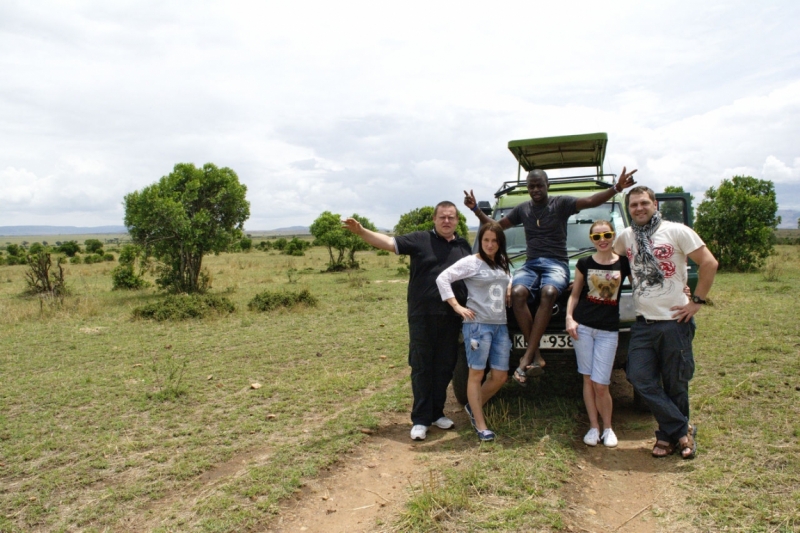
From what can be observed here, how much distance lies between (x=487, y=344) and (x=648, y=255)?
1429 millimetres

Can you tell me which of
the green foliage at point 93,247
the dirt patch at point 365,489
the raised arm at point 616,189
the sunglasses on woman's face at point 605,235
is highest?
the raised arm at point 616,189

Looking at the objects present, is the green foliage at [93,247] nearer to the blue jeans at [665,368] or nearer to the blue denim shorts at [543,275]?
the blue denim shorts at [543,275]

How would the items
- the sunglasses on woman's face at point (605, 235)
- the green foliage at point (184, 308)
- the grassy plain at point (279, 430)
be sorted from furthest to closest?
1. the green foliage at point (184, 308)
2. the sunglasses on woman's face at point (605, 235)
3. the grassy plain at point (279, 430)

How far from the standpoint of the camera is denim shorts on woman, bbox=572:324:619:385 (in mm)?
4594

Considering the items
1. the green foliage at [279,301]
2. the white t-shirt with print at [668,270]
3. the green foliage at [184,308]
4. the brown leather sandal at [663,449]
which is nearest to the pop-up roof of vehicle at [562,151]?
the white t-shirt with print at [668,270]

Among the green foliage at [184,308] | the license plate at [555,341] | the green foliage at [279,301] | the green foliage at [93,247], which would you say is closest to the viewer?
the license plate at [555,341]

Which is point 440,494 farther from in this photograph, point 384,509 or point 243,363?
point 243,363

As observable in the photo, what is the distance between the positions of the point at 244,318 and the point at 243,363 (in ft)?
12.1

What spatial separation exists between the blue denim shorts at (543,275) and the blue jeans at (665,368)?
723 millimetres

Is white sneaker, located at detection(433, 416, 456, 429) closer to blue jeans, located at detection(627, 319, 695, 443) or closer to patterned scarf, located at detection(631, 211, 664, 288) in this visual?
blue jeans, located at detection(627, 319, 695, 443)

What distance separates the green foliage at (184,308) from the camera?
11.4 m

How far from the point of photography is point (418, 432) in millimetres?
4895

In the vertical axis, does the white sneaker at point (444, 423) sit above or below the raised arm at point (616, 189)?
below

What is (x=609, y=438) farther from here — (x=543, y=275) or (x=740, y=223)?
(x=740, y=223)
